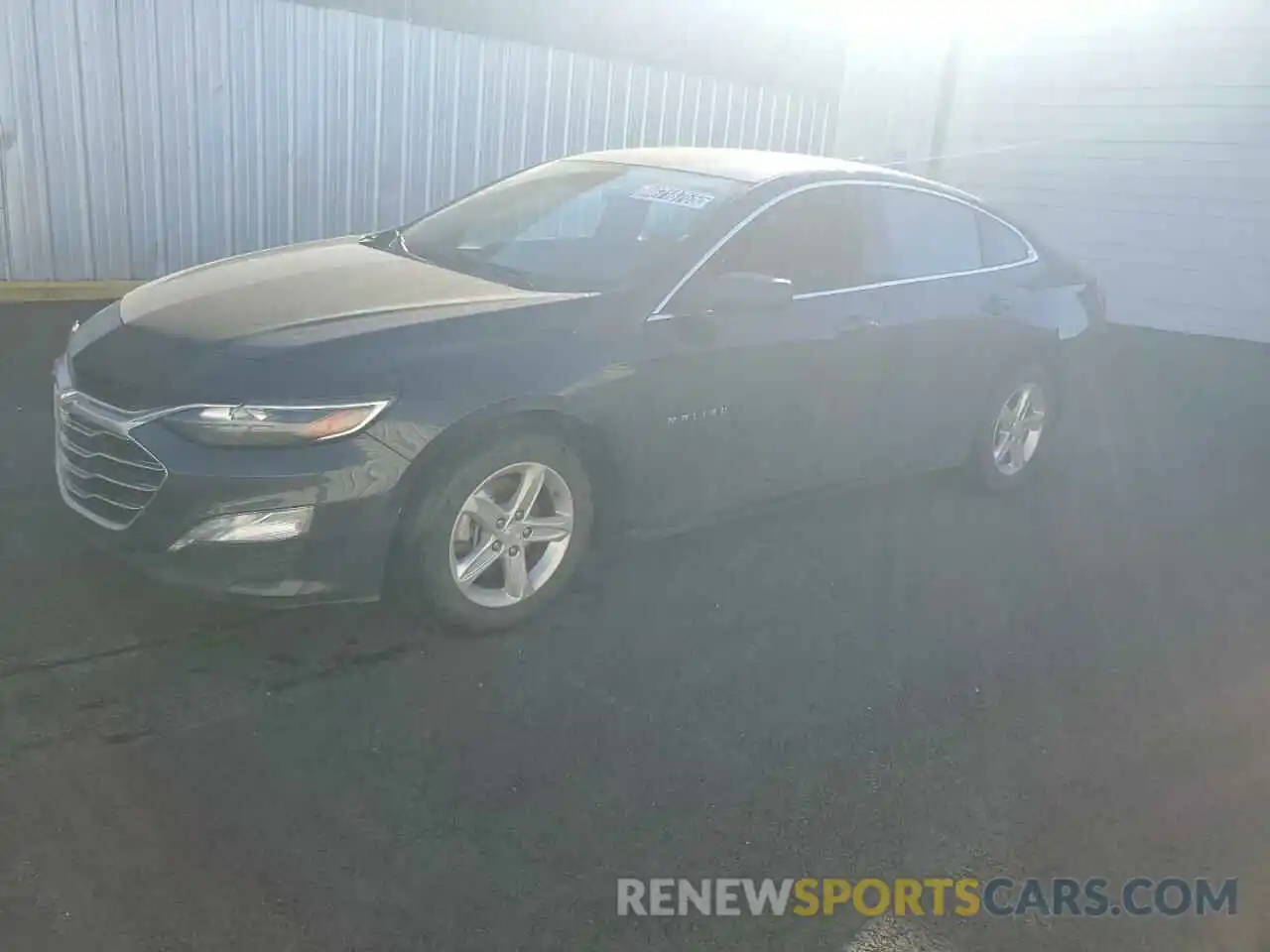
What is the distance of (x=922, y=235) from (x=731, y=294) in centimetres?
144

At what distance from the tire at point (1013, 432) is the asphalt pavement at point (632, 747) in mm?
763

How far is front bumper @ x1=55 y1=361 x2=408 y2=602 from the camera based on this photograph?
10.8 ft

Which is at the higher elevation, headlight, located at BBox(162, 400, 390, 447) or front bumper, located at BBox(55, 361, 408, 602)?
headlight, located at BBox(162, 400, 390, 447)

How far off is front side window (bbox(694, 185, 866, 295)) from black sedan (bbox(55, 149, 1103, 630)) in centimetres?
1

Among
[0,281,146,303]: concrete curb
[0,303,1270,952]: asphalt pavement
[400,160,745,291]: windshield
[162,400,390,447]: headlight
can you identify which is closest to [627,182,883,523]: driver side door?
[400,160,745,291]: windshield

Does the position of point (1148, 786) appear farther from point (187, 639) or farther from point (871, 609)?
point (187, 639)

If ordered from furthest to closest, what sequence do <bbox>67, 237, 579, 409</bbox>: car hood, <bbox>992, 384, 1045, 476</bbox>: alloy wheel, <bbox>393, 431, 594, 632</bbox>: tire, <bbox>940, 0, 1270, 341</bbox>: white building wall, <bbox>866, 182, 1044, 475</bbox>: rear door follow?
<bbox>940, 0, 1270, 341</bbox>: white building wall, <bbox>992, 384, 1045, 476</bbox>: alloy wheel, <bbox>866, 182, 1044, 475</bbox>: rear door, <bbox>393, 431, 594, 632</bbox>: tire, <bbox>67, 237, 579, 409</bbox>: car hood

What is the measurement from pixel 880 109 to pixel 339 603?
1056cm

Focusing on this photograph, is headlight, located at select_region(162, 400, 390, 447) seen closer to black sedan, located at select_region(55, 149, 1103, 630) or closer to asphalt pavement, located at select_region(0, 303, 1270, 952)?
black sedan, located at select_region(55, 149, 1103, 630)

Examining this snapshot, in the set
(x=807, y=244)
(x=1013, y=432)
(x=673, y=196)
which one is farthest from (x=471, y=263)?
(x=1013, y=432)

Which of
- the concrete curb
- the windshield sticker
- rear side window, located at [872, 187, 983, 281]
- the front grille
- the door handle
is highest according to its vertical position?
the windshield sticker

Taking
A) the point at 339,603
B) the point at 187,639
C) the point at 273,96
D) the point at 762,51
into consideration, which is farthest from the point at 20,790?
the point at 762,51

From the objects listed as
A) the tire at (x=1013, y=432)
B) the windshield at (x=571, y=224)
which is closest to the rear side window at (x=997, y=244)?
the tire at (x=1013, y=432)

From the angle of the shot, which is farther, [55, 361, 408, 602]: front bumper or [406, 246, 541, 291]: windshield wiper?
[406, 246, 541, 291]: windshield wiper
